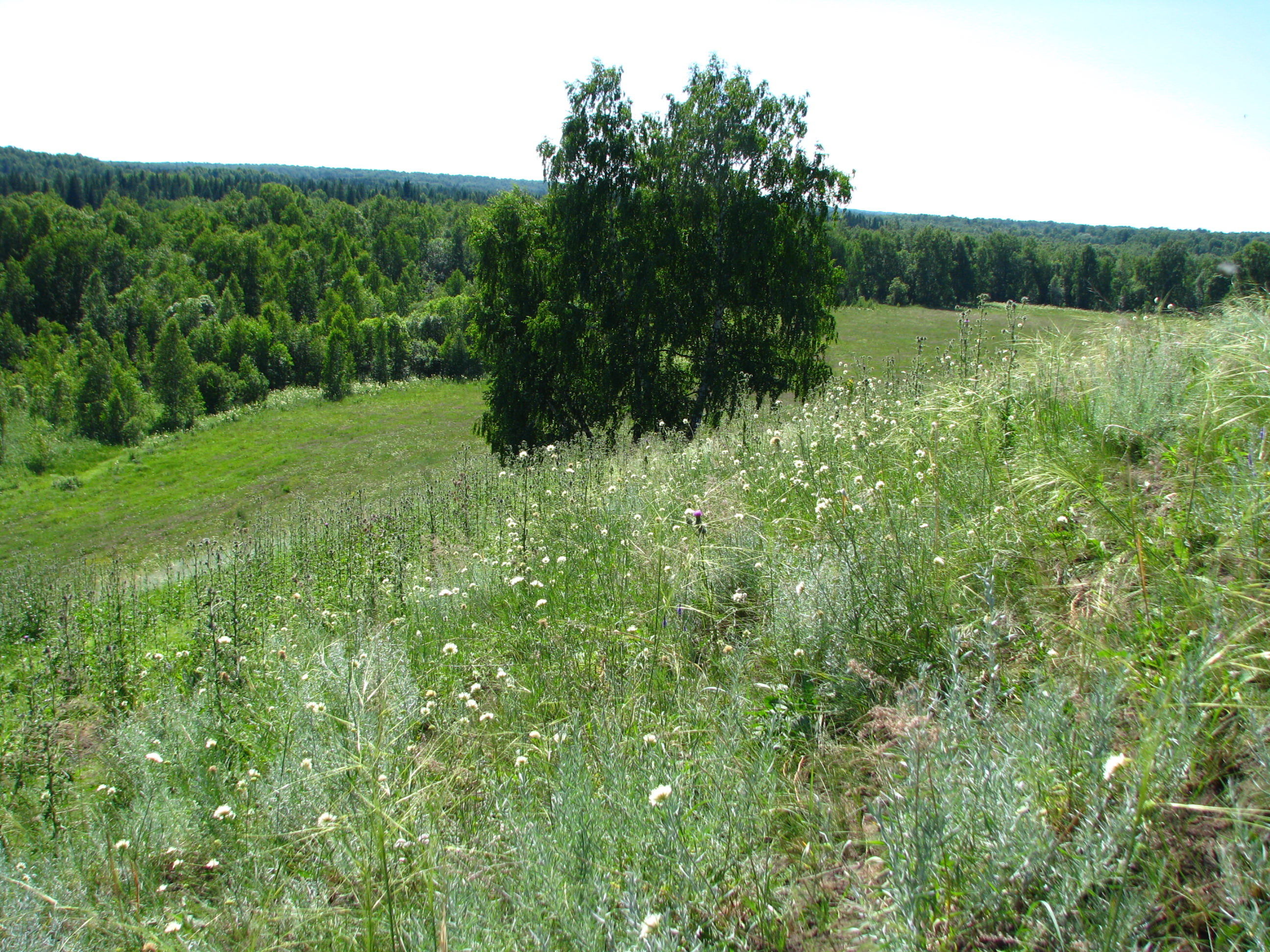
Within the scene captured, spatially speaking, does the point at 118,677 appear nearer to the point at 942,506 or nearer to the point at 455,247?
the point at 942,506

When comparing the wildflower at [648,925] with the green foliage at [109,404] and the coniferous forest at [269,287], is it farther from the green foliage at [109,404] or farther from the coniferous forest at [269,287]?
the green foliage at [109,404]

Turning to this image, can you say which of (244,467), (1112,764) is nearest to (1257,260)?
(1112,764)

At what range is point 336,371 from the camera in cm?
6334

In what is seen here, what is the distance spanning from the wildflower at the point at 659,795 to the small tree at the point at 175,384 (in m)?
65.8

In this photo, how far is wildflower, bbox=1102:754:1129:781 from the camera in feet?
5.09

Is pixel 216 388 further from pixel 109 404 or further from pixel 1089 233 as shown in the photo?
pixel 1089 233

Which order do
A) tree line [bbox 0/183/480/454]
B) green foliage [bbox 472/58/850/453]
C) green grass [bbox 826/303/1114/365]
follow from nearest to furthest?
green grass [bbox 826/303/1114/365]
green foliage [bbox 472/58/850/453]
tree line [bbox 0/183/480/454]

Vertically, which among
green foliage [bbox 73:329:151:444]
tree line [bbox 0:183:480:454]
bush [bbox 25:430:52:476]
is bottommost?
bush [bbox 25:430:52:476]

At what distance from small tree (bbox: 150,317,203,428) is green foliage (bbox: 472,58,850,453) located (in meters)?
49.1

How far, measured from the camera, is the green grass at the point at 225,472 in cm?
3192

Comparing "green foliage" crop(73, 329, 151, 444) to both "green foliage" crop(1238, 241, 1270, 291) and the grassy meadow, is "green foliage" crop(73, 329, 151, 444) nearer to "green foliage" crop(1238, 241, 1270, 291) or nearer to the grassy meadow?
the grassy meadow

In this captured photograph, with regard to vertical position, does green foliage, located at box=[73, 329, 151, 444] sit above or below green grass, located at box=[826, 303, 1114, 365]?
below

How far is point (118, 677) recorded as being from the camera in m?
5.96

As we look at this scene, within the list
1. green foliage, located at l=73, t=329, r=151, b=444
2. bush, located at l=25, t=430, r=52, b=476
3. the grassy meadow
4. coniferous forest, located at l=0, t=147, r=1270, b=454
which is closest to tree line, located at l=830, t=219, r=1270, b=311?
coniferous forest, located at l=0, t=147, r=1270, b=454
